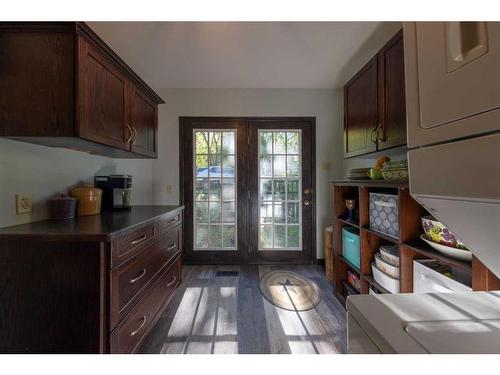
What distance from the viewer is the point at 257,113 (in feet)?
9.48

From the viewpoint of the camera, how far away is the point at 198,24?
1.75 meters

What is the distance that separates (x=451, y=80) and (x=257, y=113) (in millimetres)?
2576

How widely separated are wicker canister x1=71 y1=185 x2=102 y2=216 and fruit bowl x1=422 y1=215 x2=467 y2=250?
7.42ft

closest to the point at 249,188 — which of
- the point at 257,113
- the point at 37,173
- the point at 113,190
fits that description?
the point at 257,113

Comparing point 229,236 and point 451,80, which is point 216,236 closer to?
point 229,236

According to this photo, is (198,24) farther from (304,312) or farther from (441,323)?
(304,312)

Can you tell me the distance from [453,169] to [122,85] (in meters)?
1.96

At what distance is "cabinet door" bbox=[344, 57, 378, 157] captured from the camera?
1.77 meters

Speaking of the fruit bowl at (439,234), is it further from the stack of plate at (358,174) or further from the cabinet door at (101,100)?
the cabinet door at (101,100)

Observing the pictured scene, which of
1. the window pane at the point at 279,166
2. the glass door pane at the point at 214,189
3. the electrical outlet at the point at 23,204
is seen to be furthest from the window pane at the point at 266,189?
the electrical outlet at the point at 23,204

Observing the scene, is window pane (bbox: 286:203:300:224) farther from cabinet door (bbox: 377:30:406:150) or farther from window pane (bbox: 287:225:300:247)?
cabinet door (bbox: 377:30:406:150)

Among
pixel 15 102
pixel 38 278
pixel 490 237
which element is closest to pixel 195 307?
pixel 38 278

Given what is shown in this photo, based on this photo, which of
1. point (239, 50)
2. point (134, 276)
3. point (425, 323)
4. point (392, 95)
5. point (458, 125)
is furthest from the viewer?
point (239, 50)

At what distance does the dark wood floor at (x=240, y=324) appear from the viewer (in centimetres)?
153
